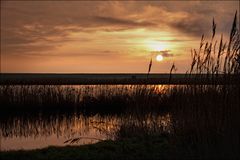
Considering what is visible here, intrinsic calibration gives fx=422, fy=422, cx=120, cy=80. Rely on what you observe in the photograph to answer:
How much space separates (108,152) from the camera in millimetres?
7055

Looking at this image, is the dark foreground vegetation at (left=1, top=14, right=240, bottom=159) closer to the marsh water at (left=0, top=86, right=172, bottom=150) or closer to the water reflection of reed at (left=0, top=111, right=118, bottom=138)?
the marsh water at (left=0, top=86, right=172, bottom=150)

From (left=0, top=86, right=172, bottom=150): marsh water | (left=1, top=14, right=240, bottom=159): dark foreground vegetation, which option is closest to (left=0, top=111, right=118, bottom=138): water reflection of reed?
(left=0, top=86, right=172, bottom=150): marsh water

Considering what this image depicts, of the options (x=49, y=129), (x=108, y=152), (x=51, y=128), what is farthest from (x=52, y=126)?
(x=108, y=152)

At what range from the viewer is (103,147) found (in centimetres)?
741

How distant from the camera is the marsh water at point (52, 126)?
10268 mm

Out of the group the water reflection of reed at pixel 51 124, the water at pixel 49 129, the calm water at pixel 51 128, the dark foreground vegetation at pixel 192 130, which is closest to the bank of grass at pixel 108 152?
the dark foreground vegetation at pixel 192 130

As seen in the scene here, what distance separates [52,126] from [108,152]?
21.6 ft

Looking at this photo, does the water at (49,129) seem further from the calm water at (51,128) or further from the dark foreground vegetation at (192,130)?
the dark foreground vegetation at (192,130)

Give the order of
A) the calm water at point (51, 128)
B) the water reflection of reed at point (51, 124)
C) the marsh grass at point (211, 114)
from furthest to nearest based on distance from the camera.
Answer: the water reflection of reed at point (51, 124), the calm water at point (51, 128), the marsh grass at point (211, 114)

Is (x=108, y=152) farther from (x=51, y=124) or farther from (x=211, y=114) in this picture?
(x=51, y=124)

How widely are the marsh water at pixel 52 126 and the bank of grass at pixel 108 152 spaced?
1019mm

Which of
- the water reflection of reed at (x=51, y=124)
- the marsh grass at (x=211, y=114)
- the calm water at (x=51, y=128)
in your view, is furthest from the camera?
the water reflection of reed at (x=51, y=124)

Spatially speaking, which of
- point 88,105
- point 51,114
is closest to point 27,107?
point 51,114

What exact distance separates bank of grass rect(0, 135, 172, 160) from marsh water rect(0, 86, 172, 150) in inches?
40.1
